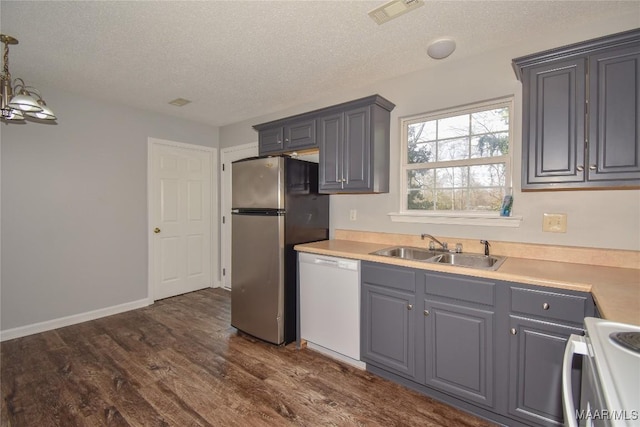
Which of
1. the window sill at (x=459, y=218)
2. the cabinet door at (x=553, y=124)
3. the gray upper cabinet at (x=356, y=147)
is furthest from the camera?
the gray upper cabinet at (x=356, y=147)

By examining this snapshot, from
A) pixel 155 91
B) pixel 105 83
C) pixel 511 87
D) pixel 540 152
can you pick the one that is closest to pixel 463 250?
pixel 540 152

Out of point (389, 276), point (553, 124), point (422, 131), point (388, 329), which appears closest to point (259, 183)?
point (389, 276)

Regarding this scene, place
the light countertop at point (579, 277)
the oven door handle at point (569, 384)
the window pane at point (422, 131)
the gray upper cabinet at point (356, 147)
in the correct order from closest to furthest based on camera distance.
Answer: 1. the oven door handle at point (569, 384)
2. the light countertop at point (579, 277)
3. the gray upper cabinet at point (356, 147)
4. the window pane at point (422, 131)

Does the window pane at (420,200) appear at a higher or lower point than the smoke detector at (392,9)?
lower

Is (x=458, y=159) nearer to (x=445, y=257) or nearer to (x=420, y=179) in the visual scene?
(x=420, y=179)

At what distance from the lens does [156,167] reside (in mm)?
3945

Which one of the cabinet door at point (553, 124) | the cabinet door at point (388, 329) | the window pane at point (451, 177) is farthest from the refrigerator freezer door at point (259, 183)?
the cabinet door at point (553, 124)

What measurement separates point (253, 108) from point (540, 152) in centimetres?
302

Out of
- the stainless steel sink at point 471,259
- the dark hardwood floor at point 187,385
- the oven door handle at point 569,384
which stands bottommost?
the dark hardwood floor at point 187,385

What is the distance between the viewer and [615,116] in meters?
1.66

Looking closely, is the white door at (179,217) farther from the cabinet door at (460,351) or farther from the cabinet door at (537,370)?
Result: the cabinet door at (537,370)

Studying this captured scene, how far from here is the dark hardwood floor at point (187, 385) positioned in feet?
6.15

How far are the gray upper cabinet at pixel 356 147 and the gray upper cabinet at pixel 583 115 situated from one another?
1.05m

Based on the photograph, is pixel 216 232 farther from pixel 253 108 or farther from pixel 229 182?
pixel 253 108
